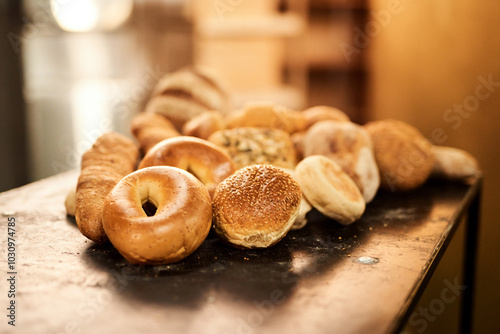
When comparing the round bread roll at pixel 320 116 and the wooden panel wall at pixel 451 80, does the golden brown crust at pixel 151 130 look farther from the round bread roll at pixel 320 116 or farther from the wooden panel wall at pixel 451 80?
the wooden panel wall at pixel 451 80

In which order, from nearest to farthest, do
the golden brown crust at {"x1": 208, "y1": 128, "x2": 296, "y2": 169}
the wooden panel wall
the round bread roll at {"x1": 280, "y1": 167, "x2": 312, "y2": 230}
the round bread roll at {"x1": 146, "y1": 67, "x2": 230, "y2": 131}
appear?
the round bread roll at {"x1": 280, "y1": 167, "x2": 312, "y2": 230}, the golden brown crust at {"x1": 208, "y1": 128, "x2": 296, "y2": 169}, the round bread roll at {"x1": 146, "y1": 67, "x2": 230, "y2": 131}, the wooden panel wall

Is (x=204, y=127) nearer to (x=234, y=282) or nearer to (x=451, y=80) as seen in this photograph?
(x=234, y=282)

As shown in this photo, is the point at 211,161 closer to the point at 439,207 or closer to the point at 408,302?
the point at 408,302

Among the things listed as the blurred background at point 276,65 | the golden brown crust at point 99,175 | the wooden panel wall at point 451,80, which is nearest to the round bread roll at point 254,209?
the golden brown crust at point 99,175

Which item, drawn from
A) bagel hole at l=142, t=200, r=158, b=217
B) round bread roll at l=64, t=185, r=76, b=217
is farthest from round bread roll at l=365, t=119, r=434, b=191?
round bread roll at l=64, t=185, r=76, b=217

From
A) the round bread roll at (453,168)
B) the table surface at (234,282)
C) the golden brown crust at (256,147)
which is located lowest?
the round bread roll at (453,168)

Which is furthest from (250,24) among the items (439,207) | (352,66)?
(439,207)

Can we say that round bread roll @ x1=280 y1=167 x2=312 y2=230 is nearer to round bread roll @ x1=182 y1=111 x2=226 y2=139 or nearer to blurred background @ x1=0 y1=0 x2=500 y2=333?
round bread roll @ x1=182 y1=111 x2=226 y2=139
